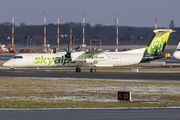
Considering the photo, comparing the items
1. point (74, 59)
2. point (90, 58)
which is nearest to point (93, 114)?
point (74, 59)

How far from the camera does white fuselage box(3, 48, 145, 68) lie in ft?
141

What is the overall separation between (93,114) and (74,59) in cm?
2805

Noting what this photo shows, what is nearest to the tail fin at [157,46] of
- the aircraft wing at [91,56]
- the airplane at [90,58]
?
the airplane at [90,58]

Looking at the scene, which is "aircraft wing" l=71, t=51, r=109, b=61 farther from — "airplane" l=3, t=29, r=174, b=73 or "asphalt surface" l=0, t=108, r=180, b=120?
"asphalt surface" l=0, t=108, r=180, b=120

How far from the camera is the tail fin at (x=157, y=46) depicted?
4469 cm

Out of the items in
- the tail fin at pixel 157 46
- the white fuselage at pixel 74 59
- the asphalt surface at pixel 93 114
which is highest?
the tail fin at pixel 157 46

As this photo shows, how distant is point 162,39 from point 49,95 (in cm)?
2695

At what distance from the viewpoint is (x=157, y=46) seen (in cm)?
4541

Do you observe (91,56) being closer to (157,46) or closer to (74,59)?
(74,59)

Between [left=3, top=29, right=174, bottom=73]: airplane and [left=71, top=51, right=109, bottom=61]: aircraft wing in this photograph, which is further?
[left=71, top=51, right=109, bottom=61]: aircraft wing

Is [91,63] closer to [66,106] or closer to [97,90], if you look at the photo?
[97,90]

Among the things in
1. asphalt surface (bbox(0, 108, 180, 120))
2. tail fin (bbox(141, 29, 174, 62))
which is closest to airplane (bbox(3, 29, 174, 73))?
tail fin (bbox(141, 29, 174, 62))

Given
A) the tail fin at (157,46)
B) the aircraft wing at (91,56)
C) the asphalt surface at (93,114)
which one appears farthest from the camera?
the tail fin at (157,46)

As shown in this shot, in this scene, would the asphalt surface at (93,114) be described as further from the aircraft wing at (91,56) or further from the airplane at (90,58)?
the aircraft wing at (91,56)
